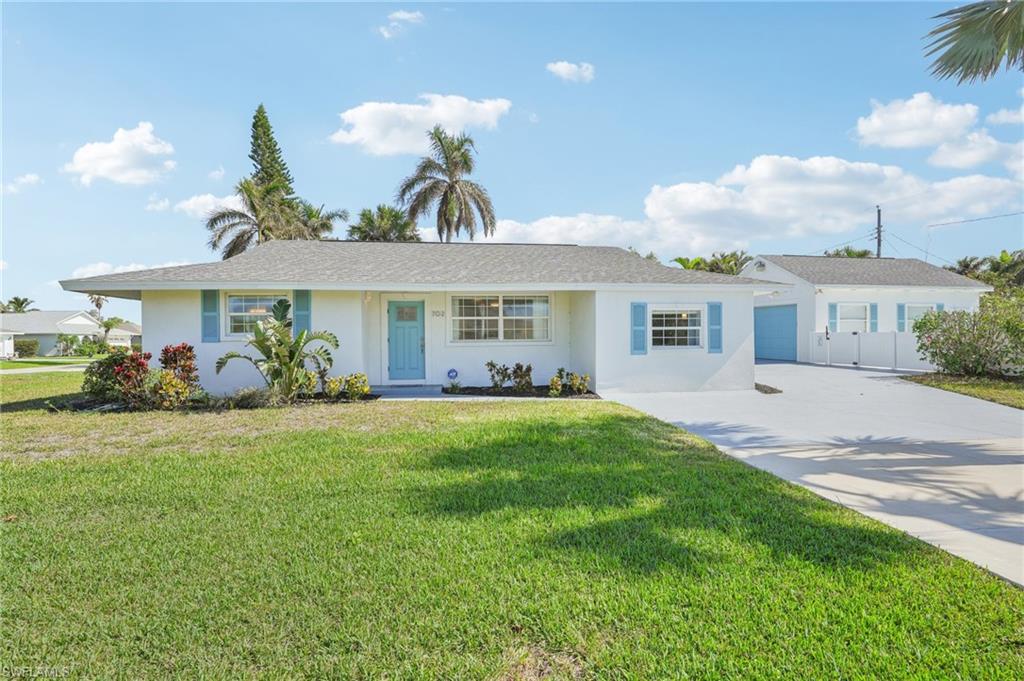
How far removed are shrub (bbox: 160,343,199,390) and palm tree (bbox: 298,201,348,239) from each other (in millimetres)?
22325

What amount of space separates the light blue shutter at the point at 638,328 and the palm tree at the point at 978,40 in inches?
267

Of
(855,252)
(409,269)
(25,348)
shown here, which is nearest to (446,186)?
(409,269)

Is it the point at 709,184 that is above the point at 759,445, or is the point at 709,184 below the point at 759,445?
above

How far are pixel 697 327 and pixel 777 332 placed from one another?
12.8 metres

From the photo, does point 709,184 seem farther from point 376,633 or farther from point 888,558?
point 376,633

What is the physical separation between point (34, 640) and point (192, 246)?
30455mm

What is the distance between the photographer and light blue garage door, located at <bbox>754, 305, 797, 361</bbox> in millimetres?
22297

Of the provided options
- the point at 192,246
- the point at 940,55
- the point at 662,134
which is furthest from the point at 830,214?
the point at 192,246

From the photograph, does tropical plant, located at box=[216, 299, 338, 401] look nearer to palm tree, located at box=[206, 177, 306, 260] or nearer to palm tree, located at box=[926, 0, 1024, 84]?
palm tree, located at box=[926, 0, 1024, 84]

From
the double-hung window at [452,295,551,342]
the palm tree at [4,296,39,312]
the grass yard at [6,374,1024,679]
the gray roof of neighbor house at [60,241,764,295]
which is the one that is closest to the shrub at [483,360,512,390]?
the double-hung window at [452,295,551,342]

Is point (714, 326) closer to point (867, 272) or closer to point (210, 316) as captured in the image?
point (210, 316)

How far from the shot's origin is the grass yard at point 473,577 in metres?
2.50

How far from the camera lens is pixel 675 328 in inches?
512

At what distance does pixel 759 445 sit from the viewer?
7160 mm
